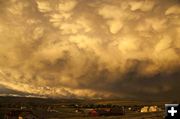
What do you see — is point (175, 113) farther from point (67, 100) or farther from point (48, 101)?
point (67, 100)

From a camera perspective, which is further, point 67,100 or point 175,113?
point 67,100

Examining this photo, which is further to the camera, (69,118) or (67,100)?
(67,100)

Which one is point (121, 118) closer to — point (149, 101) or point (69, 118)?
point (69, 118)

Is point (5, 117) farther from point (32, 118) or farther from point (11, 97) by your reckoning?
point (11, 97)

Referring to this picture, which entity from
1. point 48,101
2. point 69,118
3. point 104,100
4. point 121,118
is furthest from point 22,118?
point 104,100

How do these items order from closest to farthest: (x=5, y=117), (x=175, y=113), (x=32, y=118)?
(x=175, y=113) < (x=5, y=117) < (x=32, y=118)

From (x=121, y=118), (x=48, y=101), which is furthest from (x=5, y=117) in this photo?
(x=48, y=101)

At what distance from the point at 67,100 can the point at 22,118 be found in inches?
5403

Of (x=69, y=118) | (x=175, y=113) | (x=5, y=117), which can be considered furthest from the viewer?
(x=69, y=118)

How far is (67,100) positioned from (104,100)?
20.6 m

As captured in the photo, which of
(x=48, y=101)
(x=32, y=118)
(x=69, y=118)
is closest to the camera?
(x=32, y=118)

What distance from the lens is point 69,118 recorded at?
259 feet

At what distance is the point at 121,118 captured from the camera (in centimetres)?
7969

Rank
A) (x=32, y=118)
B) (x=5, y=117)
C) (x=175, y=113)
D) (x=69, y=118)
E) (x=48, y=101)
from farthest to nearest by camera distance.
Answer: (x=48, y=101) → (x=69, y=118) → (x=32, y=118) → (x=5, y=117) → (x=175, y=113)
